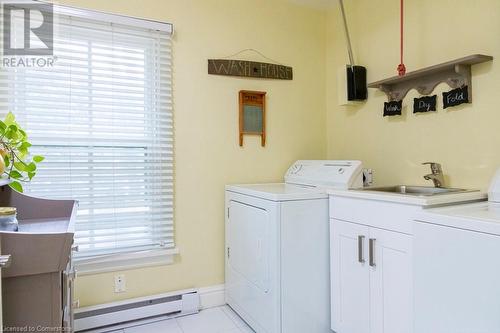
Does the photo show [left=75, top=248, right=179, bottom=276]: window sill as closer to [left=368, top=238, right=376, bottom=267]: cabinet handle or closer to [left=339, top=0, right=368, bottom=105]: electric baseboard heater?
[left=368, top=238, right=376, bottom=267]: cabinet handle

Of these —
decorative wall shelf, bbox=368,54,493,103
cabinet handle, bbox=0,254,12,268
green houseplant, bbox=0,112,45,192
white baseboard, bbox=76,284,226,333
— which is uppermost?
decorative wall shelf, bbox=368,54,493,103

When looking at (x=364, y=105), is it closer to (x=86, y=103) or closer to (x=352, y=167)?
(x=352, y=167)

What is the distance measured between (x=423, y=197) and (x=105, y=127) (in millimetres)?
2030

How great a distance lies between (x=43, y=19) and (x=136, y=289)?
76.5 inches

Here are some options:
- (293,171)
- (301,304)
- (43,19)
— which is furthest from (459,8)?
(43,19)

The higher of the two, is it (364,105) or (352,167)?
(364,105)

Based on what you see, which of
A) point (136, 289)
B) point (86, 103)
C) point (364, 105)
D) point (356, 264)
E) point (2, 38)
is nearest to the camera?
point (356, 264)

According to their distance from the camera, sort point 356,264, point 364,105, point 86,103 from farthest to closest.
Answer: point 364,105
point 86,103
point 356,264

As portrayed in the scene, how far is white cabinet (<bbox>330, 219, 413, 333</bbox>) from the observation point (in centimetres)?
166

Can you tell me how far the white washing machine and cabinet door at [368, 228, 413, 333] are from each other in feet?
1.18

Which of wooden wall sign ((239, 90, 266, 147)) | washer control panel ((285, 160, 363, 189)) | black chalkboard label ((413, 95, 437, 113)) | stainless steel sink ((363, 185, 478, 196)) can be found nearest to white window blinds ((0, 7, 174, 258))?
wooden wall sign ((239, 90, 266, 147))

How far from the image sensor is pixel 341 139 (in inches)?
117

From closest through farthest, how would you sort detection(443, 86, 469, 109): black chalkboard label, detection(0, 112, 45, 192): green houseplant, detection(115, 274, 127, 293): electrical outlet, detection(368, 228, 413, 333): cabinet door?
detection(0, 112, 45, 192): green houseplant
detection(368, 228, 413, 333): cabinet door
detection(443, 86, 469, 109): black chalkboard label
detection(115, 274, 127, 293): electrical outlet

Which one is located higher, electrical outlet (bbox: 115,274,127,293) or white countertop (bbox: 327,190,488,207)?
white countertop (bbox: 327,190,488,207)
